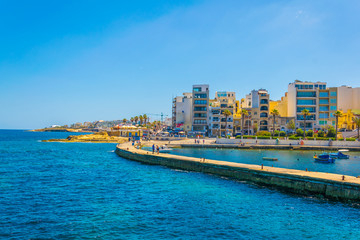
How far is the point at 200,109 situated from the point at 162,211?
92.1m

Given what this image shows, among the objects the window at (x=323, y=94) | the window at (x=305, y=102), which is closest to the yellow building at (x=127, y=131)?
the window at (x=305, y=102)

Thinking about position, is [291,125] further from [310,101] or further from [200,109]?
[200,109]

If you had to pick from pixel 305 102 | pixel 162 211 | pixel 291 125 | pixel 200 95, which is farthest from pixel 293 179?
pixel 200 95

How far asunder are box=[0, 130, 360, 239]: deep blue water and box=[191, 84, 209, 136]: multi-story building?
7791cm

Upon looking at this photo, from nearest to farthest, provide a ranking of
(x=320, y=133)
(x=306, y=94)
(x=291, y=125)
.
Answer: (x=320, y=133) < (x=291, y=125) < (x=306, y=94)

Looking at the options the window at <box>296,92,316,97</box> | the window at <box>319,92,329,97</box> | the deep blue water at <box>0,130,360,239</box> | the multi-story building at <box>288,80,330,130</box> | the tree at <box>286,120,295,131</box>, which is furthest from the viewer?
the window at <box>296,92,316,97</box>

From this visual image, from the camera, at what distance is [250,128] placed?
114 m

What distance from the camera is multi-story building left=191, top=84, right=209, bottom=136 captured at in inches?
4483

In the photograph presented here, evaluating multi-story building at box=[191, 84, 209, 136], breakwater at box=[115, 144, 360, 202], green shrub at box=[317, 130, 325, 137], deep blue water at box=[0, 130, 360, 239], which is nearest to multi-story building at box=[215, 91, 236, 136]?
multi-story building at box=[191, 84, 209, 136]

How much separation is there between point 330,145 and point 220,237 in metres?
72.1

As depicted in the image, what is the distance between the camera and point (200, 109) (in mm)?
114875

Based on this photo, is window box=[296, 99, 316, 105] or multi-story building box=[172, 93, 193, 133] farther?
multi-story building box=[172, 93, 193, 133]

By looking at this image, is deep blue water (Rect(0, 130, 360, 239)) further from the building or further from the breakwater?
the building

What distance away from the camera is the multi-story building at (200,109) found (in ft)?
374
